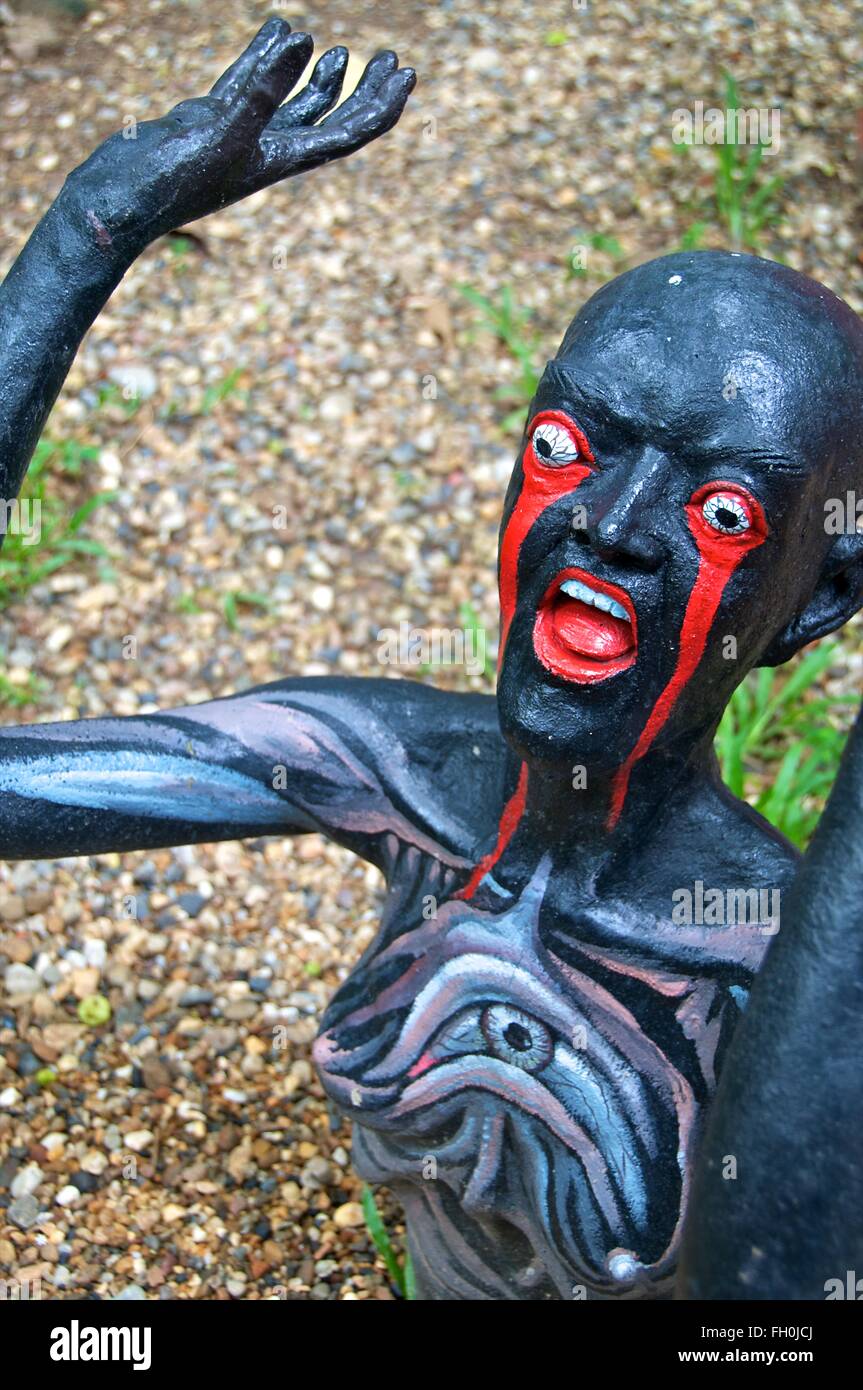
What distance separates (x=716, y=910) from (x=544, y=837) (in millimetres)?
227

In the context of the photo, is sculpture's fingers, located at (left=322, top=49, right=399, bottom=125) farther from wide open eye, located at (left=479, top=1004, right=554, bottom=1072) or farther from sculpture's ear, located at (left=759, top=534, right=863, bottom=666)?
wide open eye, located at (left=479, top=1004, right=554, bottom=1072)

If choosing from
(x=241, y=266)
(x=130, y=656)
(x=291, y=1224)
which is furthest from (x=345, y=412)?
(x=291, y=1224)

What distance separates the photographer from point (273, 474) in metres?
4.09

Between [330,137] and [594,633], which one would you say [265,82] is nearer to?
[330,137]

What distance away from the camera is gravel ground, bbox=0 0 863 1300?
2.94 meters

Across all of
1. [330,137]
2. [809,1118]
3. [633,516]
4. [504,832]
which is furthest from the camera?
[504,832]

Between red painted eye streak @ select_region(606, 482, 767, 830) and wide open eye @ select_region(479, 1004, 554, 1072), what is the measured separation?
0.46 meters

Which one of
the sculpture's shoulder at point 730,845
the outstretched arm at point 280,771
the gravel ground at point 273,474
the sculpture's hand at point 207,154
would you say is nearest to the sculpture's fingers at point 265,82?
the sculpture's hand at point 207,154

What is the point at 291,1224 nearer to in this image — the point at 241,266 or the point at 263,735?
the point at 263,735

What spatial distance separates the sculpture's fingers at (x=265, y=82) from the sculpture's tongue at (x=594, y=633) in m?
0.67

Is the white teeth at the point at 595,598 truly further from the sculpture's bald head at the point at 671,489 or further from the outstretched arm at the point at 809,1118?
the outstretched arm at the point at 809,1118

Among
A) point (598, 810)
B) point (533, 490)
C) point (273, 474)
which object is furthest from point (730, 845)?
point (273, 474)

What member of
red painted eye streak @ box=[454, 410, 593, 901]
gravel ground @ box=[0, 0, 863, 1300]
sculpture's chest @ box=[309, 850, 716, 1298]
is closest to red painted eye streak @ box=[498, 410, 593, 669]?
red painted eye streak @ box=[454, 410, 593, 901]

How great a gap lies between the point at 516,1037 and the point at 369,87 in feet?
3.88
